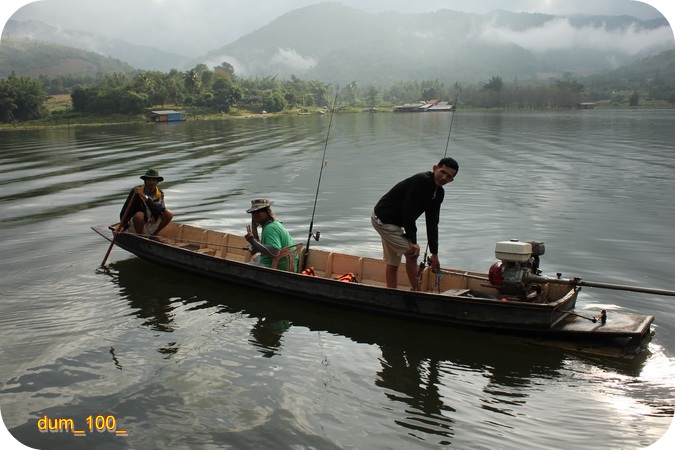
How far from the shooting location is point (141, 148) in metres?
36.5

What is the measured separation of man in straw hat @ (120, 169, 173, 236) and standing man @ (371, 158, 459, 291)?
5.32 m

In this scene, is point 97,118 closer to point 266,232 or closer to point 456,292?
point 266,232

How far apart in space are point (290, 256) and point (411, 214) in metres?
2.62

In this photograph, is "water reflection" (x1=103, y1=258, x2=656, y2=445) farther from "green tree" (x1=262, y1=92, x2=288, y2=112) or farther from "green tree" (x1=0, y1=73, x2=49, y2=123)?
"green tree" (x1=262, y1=92, x2=288, y2=112)

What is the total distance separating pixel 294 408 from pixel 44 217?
42.8ft

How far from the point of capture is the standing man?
7.37 m

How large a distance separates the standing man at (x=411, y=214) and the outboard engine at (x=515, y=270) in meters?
0.86

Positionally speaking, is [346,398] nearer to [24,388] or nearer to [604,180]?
[24,388]

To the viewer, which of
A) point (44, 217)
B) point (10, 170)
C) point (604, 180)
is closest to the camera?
point (44, 217)

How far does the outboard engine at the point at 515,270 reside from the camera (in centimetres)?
721

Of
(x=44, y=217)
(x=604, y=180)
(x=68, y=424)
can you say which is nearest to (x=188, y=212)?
(x=44, y=217)

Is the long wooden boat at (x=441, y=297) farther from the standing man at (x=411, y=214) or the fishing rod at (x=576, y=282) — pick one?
the standing man at (x=411, y=214)

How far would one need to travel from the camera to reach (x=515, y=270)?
7.32m

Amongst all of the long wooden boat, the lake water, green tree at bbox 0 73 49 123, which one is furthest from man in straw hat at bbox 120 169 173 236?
green tree at bbox 0 73 49 123
